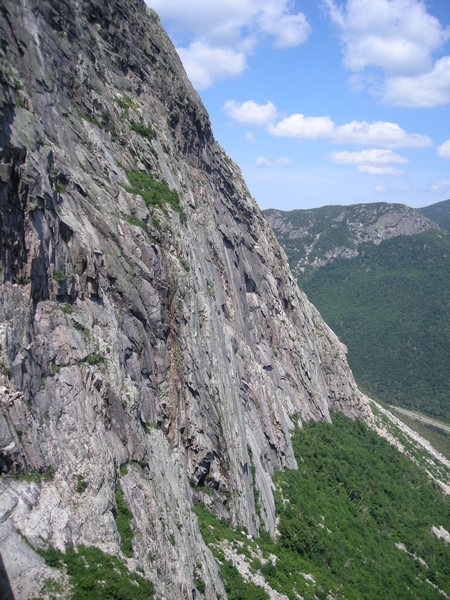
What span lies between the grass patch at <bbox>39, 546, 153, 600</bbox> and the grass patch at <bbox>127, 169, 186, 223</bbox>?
22.5m

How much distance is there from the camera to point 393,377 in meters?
171

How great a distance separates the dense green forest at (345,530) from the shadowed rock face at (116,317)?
2.56 metres

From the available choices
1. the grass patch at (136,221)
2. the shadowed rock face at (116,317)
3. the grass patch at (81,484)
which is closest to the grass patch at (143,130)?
the shadowed rock face at (116,317)

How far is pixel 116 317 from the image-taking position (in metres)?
23.5

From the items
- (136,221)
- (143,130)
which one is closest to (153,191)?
(136,221)

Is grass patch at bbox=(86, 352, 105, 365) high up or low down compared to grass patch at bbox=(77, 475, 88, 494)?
up

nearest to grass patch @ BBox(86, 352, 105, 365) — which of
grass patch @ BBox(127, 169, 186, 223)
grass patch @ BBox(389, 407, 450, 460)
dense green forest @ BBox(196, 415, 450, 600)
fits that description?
dense green forest @ BBox(196, 415, 450, 600)

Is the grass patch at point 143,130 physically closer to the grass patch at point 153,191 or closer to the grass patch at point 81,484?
the grass patch at point 153,191

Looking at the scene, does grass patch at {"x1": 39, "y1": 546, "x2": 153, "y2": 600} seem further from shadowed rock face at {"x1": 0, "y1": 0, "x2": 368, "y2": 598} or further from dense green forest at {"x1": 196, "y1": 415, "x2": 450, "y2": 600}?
dense green forest at {"x1": 196, "y1": 415, "x2": 450, "y2": 600}

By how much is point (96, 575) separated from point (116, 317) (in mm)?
12103

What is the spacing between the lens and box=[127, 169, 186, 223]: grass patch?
106 ft

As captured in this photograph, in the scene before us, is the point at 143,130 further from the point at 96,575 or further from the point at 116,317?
the point at 96,575

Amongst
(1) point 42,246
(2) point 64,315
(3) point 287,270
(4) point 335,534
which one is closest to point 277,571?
(4) point 335,534

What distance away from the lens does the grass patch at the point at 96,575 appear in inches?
527
